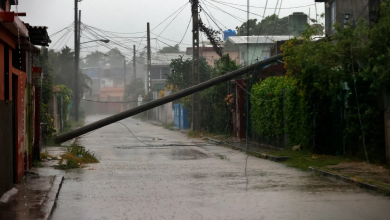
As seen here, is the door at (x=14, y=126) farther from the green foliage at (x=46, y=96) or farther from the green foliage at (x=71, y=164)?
the green foliage at (x=46, y=96)

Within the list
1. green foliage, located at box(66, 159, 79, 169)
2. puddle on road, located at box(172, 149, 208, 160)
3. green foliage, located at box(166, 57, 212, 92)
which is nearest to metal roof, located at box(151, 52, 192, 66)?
green foliage, located at box(166, 57, 212, 92)

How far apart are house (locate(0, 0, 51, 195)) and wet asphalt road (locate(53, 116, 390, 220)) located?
1169mm

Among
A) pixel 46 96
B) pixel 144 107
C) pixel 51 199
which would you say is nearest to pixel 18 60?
pixel 51 199

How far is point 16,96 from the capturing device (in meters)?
12.3

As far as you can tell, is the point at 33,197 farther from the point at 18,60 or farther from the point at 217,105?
the point at 217,105

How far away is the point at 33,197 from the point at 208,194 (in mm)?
3246

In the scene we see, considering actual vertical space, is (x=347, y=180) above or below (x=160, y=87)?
below

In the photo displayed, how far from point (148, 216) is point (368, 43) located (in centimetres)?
977

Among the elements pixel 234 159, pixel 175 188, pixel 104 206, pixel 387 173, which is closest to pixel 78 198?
pixel 104 206

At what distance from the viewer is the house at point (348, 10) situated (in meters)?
20.3

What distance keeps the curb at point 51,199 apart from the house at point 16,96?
797 mm

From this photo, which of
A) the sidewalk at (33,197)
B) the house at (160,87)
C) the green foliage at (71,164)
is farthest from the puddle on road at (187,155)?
the house at (160,87)

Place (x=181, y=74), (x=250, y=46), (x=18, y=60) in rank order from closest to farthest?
1. (x=18, y=60)
2. (x=181, y=74)
3. (x=250, y=46)

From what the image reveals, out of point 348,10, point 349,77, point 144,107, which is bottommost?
point 144,107
